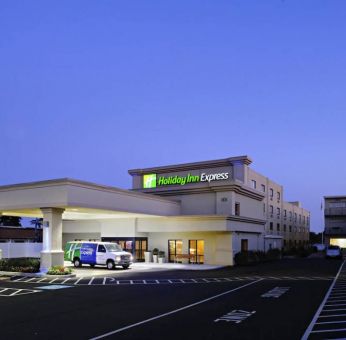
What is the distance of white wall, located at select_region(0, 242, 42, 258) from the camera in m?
42.8

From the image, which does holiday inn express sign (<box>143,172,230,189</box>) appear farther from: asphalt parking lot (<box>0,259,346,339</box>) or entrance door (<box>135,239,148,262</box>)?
asphalt parking lot (<box>0,259,346,339</box>)

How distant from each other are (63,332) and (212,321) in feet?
13.0

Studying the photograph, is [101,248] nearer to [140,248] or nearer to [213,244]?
[140,248]

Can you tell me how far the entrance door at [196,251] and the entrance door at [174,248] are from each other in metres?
1.07

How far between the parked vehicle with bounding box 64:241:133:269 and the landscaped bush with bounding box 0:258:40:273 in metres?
6.01

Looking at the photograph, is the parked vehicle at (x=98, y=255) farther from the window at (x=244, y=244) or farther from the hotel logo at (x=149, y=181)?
the hotel logo at (x=149, y=181)

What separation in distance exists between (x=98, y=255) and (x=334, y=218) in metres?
66.1

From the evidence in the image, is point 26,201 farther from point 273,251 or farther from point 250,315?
point 273,251

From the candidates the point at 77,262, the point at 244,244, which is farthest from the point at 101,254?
the point at 244,244

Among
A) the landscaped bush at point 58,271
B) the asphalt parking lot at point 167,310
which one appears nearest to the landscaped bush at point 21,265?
the landscaped bush at point 58,271

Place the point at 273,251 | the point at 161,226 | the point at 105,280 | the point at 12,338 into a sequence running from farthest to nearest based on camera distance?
the point at 273,251
the point at 161,226
the point at 105,280
the point at 12,338

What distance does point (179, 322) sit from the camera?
12336mm

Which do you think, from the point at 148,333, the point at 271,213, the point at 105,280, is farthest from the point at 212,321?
the point at 271,213

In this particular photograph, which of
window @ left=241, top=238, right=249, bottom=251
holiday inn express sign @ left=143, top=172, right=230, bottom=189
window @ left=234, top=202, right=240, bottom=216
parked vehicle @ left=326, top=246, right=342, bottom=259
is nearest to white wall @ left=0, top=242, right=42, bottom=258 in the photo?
holiday inn express sign @ left=143, top=172, right=230, bottom=189
